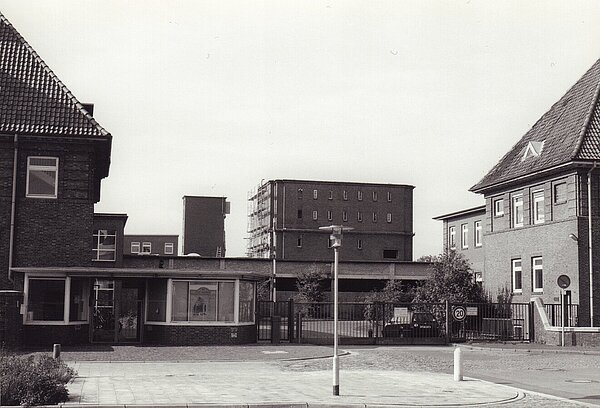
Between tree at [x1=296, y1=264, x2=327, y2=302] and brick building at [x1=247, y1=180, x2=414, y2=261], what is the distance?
27189 millimetres

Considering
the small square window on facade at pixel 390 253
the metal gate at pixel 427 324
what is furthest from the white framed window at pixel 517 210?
the small square window on facade at pixel 390 253

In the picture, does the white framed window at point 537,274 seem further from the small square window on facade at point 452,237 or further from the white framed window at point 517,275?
the small square window on facade at point 452,237

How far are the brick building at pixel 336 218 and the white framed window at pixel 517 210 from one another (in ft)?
171

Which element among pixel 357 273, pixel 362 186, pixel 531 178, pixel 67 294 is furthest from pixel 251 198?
pixel 67 294

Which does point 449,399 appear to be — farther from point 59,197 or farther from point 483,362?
point 59,197

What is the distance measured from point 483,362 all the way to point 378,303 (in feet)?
31.6

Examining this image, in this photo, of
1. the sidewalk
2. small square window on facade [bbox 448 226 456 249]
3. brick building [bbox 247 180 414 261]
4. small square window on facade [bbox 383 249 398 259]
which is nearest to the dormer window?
small square window on facade [bbox 448 226 456 249]

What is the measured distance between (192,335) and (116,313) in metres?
3.36

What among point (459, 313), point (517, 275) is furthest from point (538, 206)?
point (459, 313)

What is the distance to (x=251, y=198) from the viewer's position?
112 metres

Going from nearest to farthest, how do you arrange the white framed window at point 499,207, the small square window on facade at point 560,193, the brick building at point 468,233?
the small square window on facade at point 560,193 → the white framed window at point 499,207 → the brick building at point 468,233

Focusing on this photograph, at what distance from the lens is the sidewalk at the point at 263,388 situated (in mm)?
16031

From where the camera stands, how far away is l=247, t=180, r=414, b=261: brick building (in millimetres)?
97625

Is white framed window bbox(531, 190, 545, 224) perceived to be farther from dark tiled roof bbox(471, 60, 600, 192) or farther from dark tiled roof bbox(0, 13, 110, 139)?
dark tiled roof bbox(0, 13, 110, 139)
